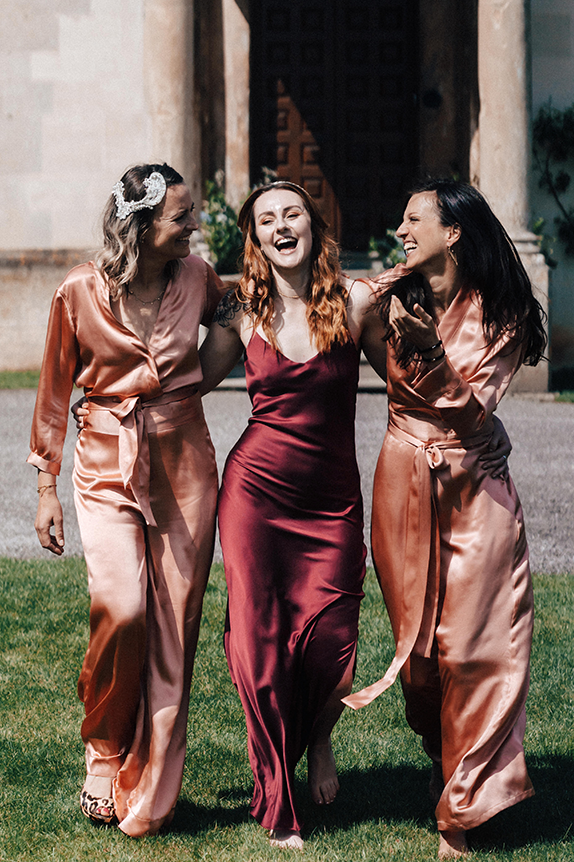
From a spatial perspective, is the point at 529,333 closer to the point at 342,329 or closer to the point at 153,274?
the point at 342,329

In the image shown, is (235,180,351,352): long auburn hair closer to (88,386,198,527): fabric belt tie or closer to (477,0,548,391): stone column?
(88,386,198,527): fabric belt tie

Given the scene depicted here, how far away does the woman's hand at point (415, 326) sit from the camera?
290 centimetres

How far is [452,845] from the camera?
127 inches

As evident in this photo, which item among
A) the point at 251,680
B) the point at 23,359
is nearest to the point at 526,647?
the point at 251,680

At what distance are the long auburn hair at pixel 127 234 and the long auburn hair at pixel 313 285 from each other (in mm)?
311

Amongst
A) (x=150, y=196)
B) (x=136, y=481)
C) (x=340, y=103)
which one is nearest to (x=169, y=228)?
(x=150, y=196)

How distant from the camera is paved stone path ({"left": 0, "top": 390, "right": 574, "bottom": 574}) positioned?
679cm

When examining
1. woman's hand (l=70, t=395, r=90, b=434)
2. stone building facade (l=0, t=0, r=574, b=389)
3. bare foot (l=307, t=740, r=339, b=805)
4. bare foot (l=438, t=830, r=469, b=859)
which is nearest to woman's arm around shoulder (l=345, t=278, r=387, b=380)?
woman's hand (l=70, t=395, r=90, b=434)

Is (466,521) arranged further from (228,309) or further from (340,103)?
(340,103)

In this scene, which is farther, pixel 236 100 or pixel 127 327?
pixel 236 100

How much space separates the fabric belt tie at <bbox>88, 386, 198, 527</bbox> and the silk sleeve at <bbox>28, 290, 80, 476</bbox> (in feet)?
0.47

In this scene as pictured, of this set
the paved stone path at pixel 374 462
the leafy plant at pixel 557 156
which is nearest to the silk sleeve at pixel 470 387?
the paved stone path at pixel 374 462

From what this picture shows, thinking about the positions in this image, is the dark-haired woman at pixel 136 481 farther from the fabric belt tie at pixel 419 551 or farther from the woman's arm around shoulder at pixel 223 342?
the fabric belt tie at pixel 419 551

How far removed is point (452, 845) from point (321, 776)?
1.71 feet
